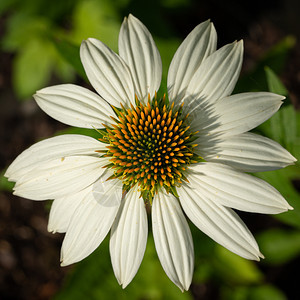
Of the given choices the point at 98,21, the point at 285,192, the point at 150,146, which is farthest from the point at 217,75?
the point at 98,21

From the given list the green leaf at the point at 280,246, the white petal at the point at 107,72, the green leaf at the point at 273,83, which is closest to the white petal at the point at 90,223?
the white petal at the point at 107,72

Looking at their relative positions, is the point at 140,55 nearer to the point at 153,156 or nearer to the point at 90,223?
the point at 153,156

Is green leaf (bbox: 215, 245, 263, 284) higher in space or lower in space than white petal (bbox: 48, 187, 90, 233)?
lower

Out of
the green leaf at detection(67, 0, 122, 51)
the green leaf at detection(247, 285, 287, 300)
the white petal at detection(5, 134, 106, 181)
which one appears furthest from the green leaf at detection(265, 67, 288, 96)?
the green leaf at detection(247, 285, 287, 300)

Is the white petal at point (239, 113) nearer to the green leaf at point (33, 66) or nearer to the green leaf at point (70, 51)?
the green leaf at point (70, 51)

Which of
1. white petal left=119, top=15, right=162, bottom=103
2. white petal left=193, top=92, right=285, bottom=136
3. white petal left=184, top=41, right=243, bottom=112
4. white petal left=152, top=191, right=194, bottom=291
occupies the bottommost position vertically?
white petal left=152, top=191, right=194, bottom=291

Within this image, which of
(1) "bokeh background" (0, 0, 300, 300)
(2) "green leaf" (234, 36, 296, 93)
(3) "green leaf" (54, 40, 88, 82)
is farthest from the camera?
(1) "bokeh background" (0, 0, 300, 300)

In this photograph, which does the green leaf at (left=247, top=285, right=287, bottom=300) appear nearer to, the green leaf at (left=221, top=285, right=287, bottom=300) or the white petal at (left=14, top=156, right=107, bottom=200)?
the green leaf at (left=221, top=285, right=287, bottom=300)
